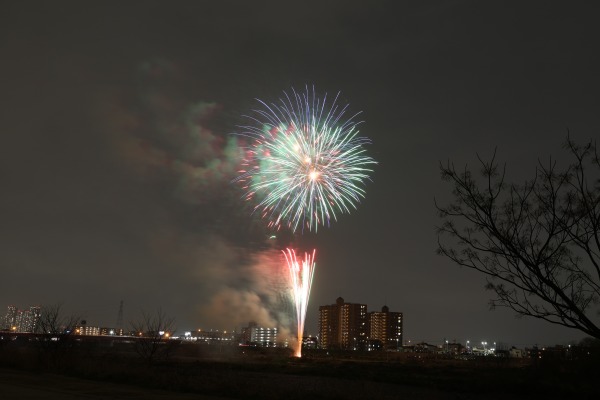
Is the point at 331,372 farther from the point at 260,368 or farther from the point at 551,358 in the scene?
the point at 551,358

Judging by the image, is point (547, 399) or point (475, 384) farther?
point (475, 384)

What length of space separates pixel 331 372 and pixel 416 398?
74.8 ft

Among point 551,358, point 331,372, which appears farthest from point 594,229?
point 551,358

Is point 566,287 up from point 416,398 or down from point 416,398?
up

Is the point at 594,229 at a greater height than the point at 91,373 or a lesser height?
greater

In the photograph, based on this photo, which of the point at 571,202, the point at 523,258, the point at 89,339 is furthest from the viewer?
the point at 89,339

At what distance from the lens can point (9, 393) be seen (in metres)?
17.9

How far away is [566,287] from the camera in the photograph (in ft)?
30.6

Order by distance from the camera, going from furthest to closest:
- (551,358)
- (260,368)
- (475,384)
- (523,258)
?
1. (551,358)
2. (260,368)
3. (475,384)
4. (523,258)

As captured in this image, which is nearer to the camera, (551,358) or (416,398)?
(416,398)

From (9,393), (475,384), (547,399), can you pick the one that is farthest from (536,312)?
(475,384)

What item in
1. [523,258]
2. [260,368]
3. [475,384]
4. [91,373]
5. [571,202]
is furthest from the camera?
[260,368]

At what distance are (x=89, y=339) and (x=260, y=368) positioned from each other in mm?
82714

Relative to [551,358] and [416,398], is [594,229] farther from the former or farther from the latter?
[551,358]
